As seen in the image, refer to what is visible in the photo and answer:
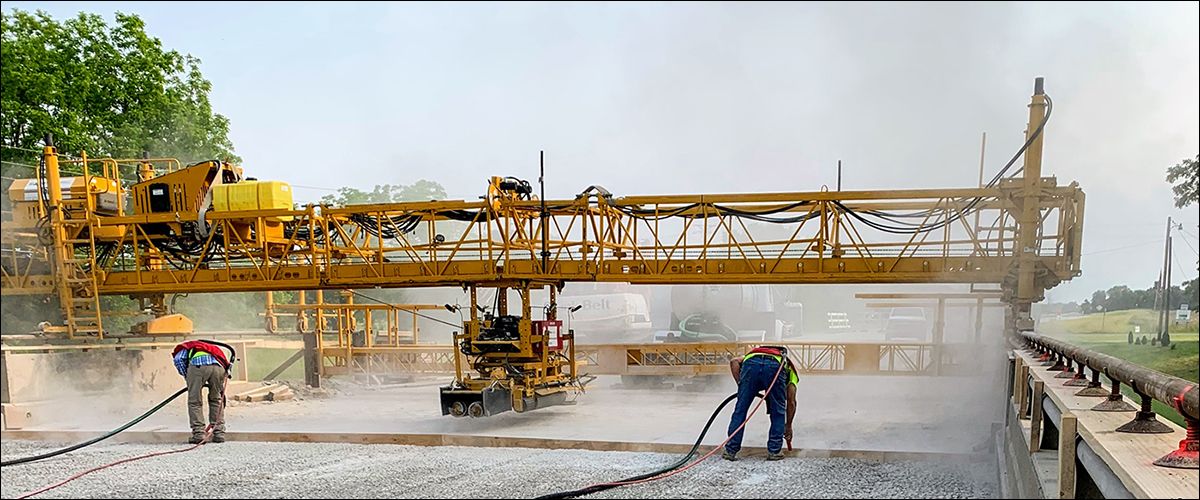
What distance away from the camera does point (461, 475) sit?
5.41 metres

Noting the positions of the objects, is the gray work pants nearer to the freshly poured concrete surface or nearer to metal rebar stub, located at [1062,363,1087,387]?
the freshly poured concrete surface

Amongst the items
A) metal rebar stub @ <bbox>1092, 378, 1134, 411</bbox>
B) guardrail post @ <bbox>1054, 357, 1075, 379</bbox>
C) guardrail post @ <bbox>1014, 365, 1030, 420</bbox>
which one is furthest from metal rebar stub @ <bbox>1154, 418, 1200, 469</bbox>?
guardrail post @ <bbox>1054, 357, 1075, 379</bbox>

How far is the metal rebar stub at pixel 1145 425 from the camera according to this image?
3.15 m

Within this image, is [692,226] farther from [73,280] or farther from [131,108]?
[73,280]

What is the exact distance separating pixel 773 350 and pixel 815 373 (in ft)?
18.1

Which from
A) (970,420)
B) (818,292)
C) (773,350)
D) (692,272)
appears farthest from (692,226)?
(818,292)

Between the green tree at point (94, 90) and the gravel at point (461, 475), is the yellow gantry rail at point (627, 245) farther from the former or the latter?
the gravel at point (461, 475)

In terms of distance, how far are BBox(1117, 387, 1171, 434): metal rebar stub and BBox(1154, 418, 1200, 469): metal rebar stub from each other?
0.54m

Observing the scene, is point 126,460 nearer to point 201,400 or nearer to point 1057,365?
point 201,400

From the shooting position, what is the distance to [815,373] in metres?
10.9

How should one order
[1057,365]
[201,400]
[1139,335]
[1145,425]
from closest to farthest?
[1145,425] < [1057,365] < [1139,335] < [201,400]

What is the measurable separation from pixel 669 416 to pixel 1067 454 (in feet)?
19.5

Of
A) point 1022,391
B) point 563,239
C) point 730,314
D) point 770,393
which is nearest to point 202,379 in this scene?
point 563,239

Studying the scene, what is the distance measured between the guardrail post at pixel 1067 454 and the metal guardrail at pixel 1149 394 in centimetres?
36
